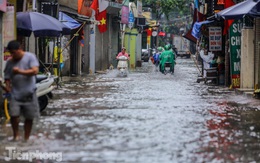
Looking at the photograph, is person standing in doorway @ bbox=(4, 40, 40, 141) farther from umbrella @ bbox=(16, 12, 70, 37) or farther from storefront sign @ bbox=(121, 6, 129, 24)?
storefront sign @ bbox=(121, 6, 129, 24)

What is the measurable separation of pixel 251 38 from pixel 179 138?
13386 mm

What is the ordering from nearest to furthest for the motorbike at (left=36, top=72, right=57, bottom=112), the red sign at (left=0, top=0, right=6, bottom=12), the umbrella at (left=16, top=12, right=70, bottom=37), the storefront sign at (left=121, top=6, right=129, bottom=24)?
1. the motorbike at (left=36, top=72, right=57, bottom=112)
2. the red sign at (left=0, top=0, right=6, bottom=12)
3. the umbrella at (left=16, top=12, right=70, bottom=37)
4. the storefront sign at (left=121, top=6, right=129, bottom=24)

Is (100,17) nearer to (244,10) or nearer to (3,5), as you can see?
(244,10)

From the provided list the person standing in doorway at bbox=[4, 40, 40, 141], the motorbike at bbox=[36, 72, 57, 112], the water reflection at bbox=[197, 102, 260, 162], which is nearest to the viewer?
the water reflection at bbox=[197, 102, 260, 162]

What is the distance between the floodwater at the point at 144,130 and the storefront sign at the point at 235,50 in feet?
15.1

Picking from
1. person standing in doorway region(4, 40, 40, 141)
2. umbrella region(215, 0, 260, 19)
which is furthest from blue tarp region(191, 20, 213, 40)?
person standing in doorway region(4, 40, 40, 141)

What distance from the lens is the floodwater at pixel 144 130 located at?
998 centimetres

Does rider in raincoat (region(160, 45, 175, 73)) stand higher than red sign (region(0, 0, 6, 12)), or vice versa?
red sign (region(0, 0, 6, 12))

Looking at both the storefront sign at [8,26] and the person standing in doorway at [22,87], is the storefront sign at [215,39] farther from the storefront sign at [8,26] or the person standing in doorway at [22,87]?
the person standing in doorway at [22,87]

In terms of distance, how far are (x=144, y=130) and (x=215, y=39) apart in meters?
17.0

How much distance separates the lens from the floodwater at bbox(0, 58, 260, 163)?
998 cm

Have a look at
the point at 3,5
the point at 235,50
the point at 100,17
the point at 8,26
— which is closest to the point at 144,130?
the point at 3,5

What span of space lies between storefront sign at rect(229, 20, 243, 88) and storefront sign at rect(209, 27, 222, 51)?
3.22 metres

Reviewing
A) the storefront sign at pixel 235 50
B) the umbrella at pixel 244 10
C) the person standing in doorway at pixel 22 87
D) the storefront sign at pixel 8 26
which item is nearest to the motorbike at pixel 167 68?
the storefront sign at pixel 235 50
